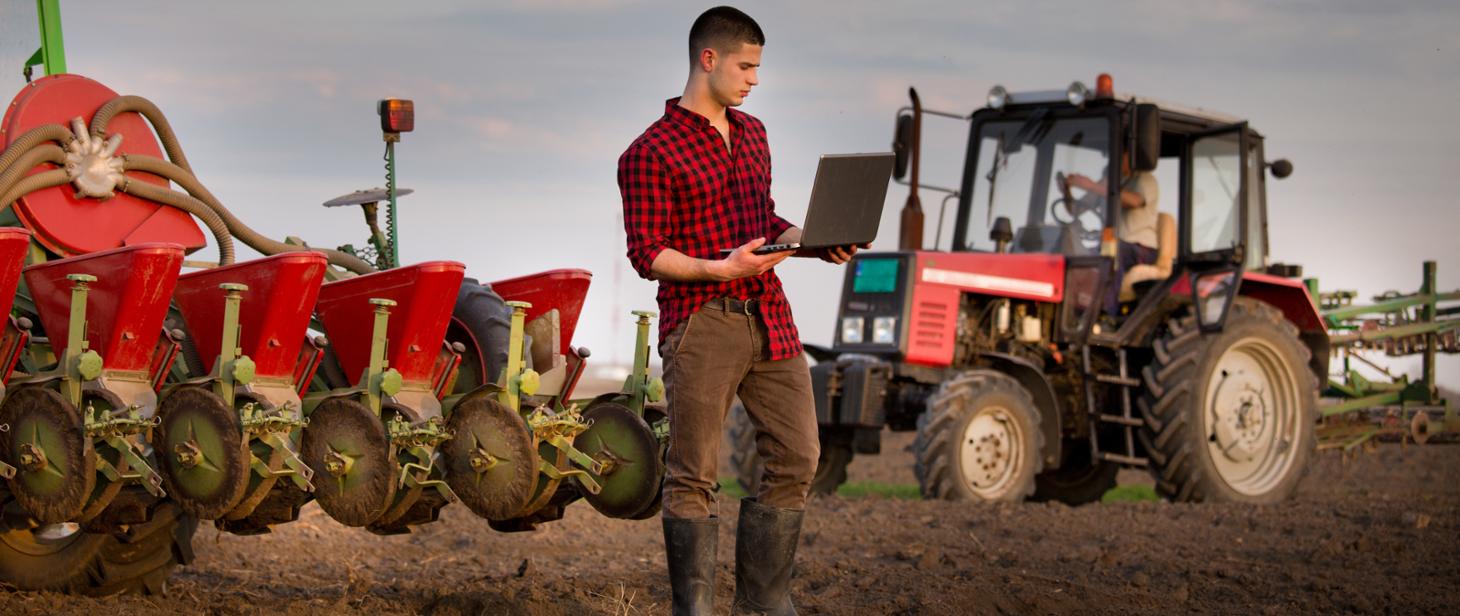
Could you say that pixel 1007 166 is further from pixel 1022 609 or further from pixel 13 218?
pixel 13 218

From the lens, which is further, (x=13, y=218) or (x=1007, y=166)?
(x=1007, y=166)

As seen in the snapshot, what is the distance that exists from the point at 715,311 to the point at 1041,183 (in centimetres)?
714

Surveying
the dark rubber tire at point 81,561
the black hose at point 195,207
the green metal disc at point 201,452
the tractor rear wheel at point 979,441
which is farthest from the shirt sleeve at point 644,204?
the tractor rear wheel at point 979,441

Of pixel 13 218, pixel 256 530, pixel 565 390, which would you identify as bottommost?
pixel 256 530

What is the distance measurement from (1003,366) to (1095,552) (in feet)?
9.88

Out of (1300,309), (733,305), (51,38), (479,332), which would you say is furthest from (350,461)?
(1300,309)

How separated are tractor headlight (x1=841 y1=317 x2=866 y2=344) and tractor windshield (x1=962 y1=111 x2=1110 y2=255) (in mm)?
1171

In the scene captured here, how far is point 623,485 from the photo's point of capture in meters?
5.65

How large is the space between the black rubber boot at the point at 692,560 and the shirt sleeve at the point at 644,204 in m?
0.71

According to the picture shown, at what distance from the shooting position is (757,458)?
10.9 m

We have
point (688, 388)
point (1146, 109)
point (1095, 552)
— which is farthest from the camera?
point (1146, 109)

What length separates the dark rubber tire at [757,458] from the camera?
11.0m

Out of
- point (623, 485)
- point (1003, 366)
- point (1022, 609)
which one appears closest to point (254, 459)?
point (623, 485)

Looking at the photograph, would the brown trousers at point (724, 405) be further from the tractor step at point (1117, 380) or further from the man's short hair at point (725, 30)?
the tractor step at point (1117, 380)
